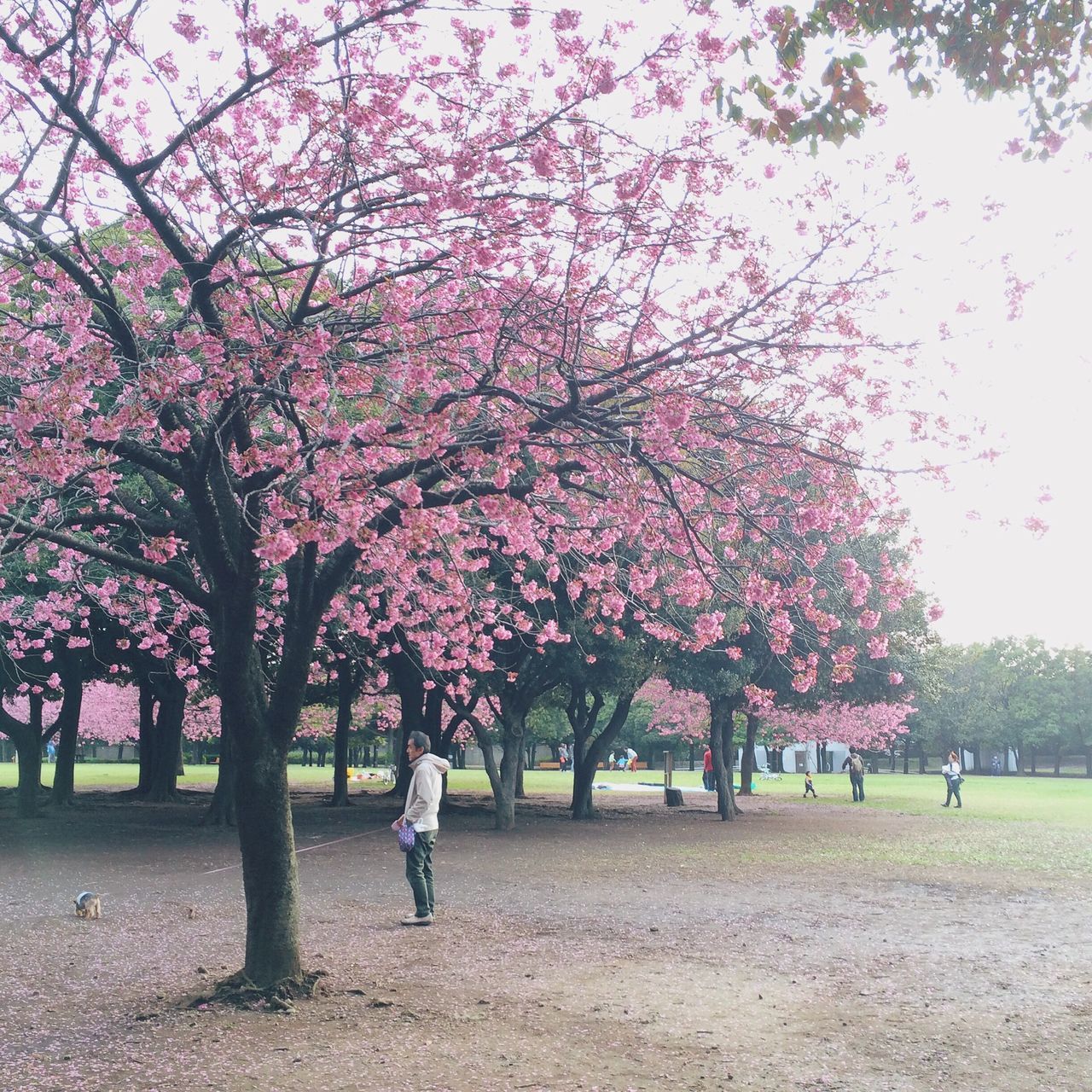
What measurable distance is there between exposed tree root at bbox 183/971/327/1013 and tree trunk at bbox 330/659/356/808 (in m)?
20.6

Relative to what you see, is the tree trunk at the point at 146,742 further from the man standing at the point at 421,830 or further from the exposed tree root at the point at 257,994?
the exposed tree root at the point at 257,994

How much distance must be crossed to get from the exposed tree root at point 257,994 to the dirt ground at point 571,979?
172 mm

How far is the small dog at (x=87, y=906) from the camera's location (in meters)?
11.3

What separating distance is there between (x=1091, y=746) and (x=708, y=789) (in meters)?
46.4

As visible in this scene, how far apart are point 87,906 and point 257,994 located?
4.66 metres

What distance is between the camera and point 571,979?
8.40 meters

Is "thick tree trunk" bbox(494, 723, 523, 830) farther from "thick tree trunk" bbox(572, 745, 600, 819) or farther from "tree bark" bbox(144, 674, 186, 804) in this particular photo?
"tree bark" bbox(144, 674, 186, 804)

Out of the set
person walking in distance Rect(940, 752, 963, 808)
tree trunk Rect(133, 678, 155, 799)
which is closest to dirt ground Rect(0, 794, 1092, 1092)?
person walking in distance Rect(940, 752, 963, 808)

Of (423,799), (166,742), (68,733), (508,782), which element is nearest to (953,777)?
(508,782)

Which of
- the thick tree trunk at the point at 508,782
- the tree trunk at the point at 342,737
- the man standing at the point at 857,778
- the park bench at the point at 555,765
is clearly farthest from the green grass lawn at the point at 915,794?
the park bench at the point at 555,765

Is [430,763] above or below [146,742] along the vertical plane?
above

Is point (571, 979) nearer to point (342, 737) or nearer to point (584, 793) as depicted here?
point (584, 793)

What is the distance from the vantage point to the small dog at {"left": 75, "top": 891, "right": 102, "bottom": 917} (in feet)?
37.1

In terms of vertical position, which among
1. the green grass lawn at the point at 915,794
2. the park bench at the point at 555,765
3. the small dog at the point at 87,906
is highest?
the small dog at the point at 87,906
